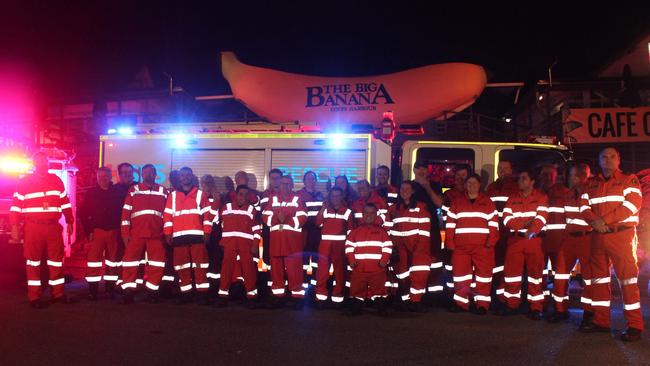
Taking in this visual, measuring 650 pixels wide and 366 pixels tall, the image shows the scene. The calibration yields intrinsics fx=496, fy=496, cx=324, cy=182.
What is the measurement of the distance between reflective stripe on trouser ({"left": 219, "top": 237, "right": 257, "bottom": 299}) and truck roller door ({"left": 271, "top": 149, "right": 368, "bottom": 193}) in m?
1.19

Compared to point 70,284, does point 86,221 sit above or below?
above

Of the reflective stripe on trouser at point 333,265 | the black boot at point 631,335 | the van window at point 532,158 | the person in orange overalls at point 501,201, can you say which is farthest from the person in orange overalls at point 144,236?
the black boot at point 631,335

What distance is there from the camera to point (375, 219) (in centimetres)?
604

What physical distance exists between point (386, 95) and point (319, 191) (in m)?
2.33

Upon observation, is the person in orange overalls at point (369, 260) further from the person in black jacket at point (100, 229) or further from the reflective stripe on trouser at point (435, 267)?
the person in black jacket at point (100, 229)

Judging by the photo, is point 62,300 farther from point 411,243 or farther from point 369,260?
point 411,243

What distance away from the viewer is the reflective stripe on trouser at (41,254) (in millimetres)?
6039

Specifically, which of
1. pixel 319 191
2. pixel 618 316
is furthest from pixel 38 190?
pixel 618 316

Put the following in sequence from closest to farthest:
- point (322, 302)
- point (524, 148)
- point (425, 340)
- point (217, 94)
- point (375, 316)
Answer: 1. point (425, 340)
2. point (375, 316)
3. point (322, 302)
4. point (524, 148)
5. point (217, 94)

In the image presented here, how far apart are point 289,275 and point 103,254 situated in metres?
2.53

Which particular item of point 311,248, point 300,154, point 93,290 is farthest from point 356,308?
point 93,290

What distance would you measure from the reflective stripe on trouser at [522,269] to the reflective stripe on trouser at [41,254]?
17.9 ft

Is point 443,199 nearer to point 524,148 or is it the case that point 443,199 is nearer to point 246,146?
point 524,148

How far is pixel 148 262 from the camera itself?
20.8ft
